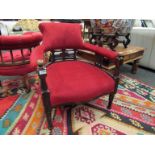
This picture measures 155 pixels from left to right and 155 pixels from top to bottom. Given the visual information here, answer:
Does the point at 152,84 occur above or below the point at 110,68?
below

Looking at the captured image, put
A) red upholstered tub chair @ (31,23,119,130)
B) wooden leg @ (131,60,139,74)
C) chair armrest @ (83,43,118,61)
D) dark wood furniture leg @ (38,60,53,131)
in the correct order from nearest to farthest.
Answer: dark wood furniture leg @ (38,60,53,131)
red upholstered tub chair @ (31,23,119,130)
chair armrest @ (83,43,118,61)
wooden leg @ (131,60,139,74)

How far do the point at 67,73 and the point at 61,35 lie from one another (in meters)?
0.45

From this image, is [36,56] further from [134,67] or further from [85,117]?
[134,67]

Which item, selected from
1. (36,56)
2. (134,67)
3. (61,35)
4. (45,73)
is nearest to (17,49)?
(36,56)

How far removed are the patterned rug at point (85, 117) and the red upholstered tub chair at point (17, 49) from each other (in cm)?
37

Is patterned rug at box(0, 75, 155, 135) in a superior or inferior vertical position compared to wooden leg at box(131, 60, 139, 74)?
inferior

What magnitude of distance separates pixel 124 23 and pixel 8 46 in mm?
1281

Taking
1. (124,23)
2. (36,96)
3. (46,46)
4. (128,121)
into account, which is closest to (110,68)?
(124,23)

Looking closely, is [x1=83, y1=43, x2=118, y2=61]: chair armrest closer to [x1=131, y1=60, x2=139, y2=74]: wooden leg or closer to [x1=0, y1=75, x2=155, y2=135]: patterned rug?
[x1=0, y1=75, x2=155, y2=135]: patterned rug

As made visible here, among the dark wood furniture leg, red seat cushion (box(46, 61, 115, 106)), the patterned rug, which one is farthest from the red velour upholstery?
the patterned rug

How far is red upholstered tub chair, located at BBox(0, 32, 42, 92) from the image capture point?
1.27 meters

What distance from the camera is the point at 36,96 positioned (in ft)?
5.68

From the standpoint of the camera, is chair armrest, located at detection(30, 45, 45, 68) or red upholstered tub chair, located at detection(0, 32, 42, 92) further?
red upholstered tub chair, located at detection(0, 32, 42, 92)

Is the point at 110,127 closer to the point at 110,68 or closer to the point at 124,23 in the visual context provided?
the point at 110,68
